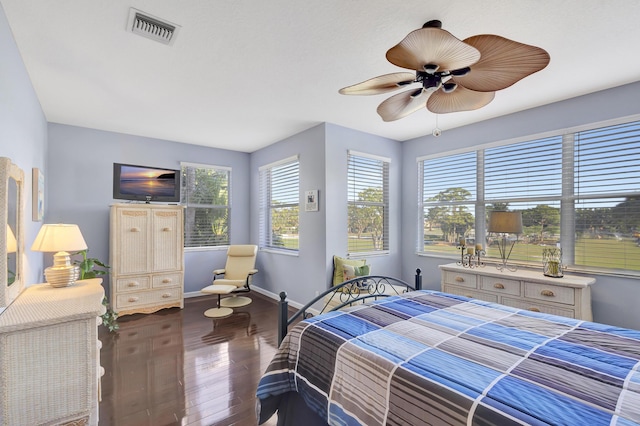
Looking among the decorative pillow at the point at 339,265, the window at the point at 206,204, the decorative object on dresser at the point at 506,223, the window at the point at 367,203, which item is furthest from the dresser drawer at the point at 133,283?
the decorative object on dresser at the point at 506,223

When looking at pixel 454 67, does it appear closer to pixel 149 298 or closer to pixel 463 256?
pixel 463 256

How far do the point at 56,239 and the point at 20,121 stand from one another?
101 centimetres

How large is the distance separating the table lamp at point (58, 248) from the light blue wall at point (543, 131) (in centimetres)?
420

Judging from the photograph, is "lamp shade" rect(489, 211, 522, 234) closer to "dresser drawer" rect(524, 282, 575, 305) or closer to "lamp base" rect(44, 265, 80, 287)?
"dresser drawer" rect(524, 282, 575, 305)

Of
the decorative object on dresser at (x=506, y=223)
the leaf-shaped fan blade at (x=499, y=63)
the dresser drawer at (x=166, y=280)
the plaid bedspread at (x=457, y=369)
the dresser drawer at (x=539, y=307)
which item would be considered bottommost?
the dresser drawer at (x=166, y=280)

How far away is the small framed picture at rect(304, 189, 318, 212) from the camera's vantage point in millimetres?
4184

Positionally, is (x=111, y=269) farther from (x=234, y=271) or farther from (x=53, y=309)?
(x=53, y=309)

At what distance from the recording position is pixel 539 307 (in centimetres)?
298

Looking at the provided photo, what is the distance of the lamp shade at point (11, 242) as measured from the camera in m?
1.84

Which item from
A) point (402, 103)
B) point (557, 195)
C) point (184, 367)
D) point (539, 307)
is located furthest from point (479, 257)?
point (184, 367)

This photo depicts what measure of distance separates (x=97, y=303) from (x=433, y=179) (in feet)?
14.0

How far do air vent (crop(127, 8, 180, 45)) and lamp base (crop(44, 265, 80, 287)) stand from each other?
1.93m

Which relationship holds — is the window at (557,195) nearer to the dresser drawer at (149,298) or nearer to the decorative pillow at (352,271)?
the decorative pillow at (352,271)

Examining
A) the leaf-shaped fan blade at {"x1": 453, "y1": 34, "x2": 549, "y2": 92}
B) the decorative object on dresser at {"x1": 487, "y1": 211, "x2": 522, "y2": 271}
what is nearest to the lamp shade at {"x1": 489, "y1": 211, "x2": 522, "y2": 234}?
the decorative object on dresser at {"x1": 487, "y1": 211, "x2": 522, "y2": 271}
